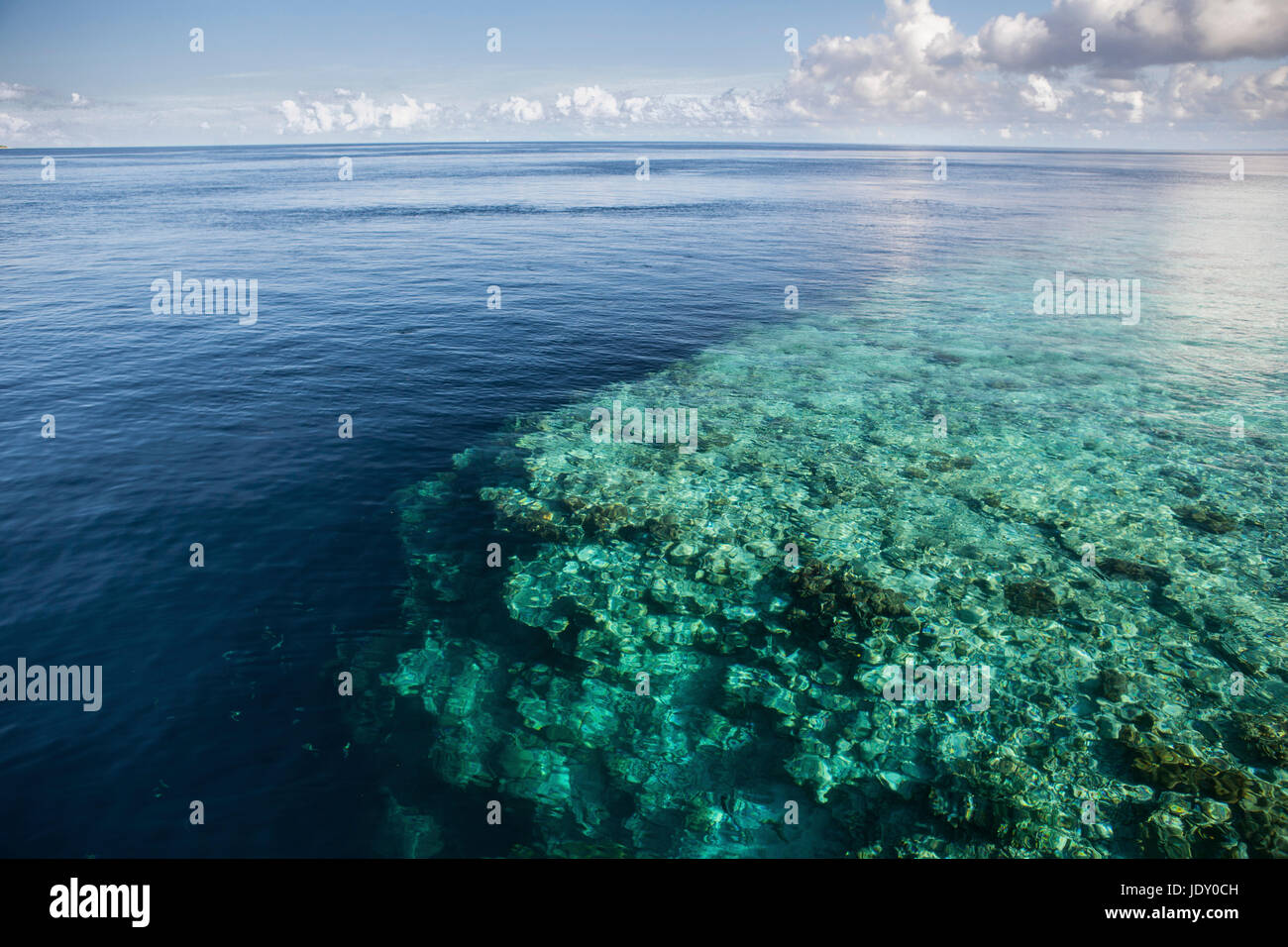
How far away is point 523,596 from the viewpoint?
21.4 m

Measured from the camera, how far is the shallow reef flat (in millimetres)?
14789

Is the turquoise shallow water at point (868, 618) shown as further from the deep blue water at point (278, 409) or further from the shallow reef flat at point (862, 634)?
the deep blue water at point (278, 409)

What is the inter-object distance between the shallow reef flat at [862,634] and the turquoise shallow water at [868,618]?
8 centimetres

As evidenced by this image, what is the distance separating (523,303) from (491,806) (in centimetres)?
4447

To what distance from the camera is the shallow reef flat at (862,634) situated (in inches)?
582

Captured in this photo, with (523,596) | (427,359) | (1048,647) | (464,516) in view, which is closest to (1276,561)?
(1048,647)

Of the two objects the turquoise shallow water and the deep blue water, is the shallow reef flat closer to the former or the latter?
the turquoise shallow water

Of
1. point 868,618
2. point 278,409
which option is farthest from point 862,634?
point 278,409

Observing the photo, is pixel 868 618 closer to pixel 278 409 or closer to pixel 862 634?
pixel 862 634

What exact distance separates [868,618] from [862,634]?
742 mm

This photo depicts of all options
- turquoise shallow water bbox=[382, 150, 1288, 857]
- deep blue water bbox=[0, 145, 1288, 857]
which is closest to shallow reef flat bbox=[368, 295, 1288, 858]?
turquoise shallow water bbox=[382, 150, 1288, 857]

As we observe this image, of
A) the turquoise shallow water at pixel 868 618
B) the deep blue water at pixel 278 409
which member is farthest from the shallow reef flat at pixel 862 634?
the deep blue water at pixel 278 409

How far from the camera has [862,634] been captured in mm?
19734

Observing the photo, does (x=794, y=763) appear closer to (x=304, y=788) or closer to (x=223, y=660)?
(x=304, y=788)
